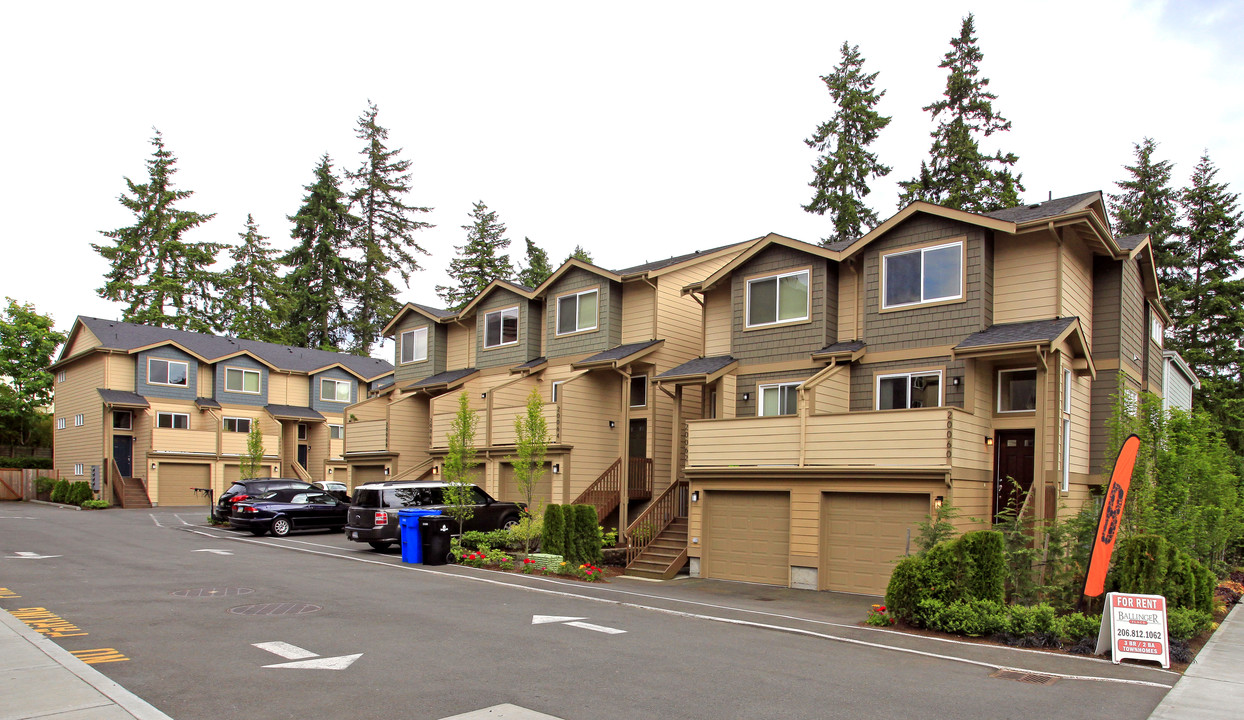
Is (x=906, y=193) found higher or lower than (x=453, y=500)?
higher

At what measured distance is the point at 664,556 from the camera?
19750 mm

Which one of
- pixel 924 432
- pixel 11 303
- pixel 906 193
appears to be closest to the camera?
pixel 924 432

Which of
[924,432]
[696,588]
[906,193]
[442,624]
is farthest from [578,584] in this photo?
[906,193]

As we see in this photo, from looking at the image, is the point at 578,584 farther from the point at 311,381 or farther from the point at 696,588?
the point at 311,381

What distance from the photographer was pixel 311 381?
48.7 meters

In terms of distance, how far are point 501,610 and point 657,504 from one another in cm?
840

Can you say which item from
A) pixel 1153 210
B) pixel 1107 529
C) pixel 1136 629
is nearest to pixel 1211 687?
pixel 1136 629

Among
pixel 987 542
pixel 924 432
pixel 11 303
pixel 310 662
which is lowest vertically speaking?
pixel 310 662

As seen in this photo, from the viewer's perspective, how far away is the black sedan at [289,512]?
83.8ft

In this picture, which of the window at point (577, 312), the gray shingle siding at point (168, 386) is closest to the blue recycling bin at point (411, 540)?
the window at point (577, 312)

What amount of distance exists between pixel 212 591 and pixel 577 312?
14688 millimetres

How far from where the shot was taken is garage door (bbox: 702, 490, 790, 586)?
18.1 metres

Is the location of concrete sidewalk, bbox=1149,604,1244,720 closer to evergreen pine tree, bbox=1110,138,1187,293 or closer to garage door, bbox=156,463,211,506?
evergreen pine tree, bbox=1110,138,1187,293

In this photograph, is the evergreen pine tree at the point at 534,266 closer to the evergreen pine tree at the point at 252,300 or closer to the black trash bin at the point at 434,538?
the evergreen pine tree at the point at 252,300
